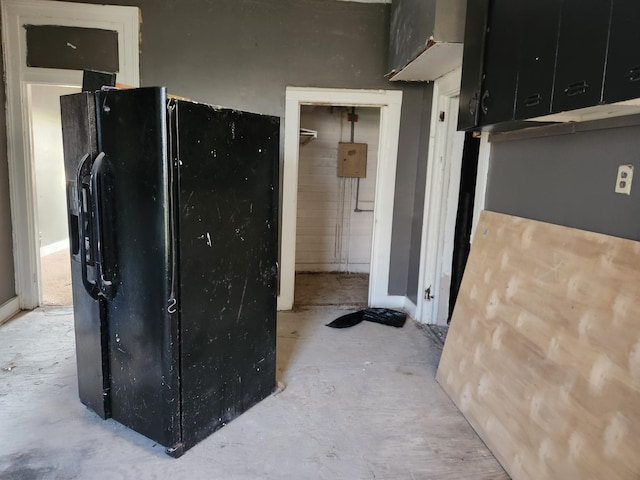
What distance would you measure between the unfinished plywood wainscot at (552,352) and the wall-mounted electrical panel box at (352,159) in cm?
277

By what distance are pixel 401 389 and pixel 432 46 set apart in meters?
2.07

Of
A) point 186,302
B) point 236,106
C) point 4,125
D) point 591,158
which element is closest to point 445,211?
point 591,158

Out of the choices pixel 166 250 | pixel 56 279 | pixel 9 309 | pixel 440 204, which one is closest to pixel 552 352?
pixel 166 250

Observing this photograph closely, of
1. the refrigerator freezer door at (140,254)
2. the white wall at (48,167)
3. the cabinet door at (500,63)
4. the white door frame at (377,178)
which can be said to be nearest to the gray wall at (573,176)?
the cabinet door at (500,63)

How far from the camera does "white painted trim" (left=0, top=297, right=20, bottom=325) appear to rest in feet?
10.8

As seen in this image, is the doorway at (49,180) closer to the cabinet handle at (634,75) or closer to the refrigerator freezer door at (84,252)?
the refrigerator freezer door at (84,252)

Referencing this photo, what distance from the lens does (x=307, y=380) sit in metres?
2.60

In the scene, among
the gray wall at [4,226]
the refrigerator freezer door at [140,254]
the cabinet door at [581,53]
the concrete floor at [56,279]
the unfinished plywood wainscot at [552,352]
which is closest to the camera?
the cabinet door at [581,53]

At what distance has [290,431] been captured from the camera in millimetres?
2098

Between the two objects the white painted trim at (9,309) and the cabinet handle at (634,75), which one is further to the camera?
the white painted trim at (9,309)

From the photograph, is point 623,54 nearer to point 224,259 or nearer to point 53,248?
point 224,259

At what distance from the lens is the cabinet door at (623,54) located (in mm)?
1197

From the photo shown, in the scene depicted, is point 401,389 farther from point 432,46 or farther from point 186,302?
point 432,46

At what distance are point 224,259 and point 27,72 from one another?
264 centimetres
